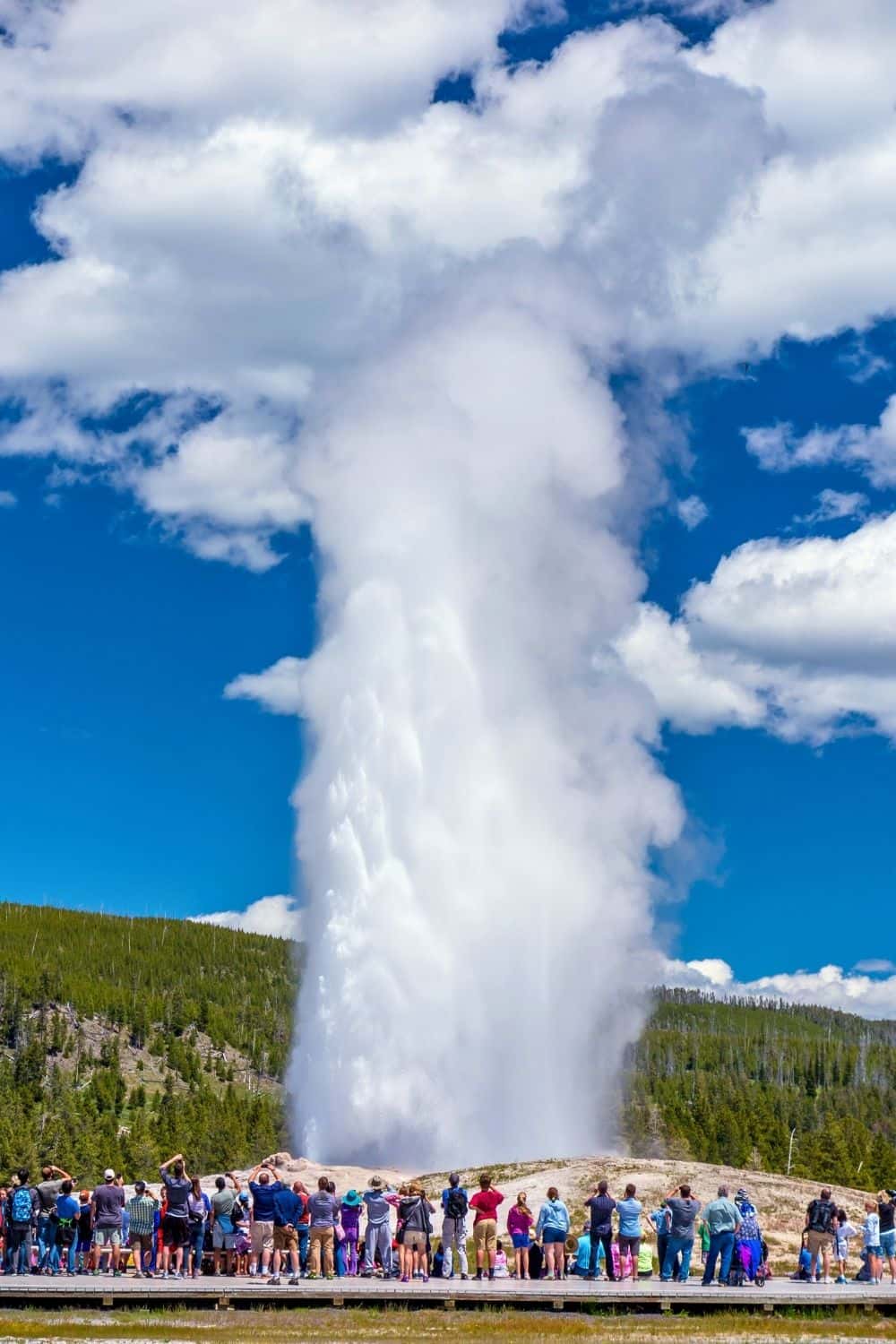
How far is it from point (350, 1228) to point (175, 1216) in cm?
244

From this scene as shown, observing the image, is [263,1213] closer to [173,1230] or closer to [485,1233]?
[173,1230]

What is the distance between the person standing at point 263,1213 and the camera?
21328 mm

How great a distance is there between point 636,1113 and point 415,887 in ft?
93.7

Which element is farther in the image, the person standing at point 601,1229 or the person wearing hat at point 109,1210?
the person wearing hat at point 109,1210

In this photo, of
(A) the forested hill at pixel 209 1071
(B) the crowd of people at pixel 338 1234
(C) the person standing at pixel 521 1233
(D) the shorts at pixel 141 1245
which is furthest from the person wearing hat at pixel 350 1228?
(A) the forested hill at pixel 209 1071

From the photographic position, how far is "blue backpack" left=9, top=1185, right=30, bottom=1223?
69.7 ft

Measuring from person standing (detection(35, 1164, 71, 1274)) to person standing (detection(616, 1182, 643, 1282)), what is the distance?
743 centimetres

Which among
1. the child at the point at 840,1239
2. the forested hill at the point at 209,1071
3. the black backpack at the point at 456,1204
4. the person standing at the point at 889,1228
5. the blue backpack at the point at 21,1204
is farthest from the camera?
the forested hill at the point at 209,1071

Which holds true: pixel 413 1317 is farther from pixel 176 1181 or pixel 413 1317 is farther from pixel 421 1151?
pixel 421 1151

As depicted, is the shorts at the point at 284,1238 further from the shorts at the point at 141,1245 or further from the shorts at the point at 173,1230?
the shorts at the point at 141,1245

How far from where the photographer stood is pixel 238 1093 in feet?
423

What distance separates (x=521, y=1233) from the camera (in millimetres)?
21875

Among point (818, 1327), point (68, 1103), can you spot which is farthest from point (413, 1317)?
point (68, 1103)

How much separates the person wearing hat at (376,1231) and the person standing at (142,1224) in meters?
2.87
